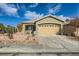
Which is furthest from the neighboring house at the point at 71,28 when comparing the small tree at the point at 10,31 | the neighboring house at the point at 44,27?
the small tree at the point at 10,31

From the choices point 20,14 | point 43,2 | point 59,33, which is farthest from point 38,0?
point 59,33

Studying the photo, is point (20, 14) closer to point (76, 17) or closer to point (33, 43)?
point (33, 43)

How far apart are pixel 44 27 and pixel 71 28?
1.14 ft

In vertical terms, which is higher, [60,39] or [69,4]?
[69,4]

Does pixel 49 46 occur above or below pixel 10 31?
below

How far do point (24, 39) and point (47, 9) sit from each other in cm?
49

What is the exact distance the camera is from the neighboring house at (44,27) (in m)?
3.04

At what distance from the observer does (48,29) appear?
305 centimetres

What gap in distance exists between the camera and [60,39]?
3.04m

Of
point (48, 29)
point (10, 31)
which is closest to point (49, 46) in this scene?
point (48, 29)

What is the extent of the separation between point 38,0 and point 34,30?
0.39 metres

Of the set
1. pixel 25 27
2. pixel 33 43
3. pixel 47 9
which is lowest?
pixel 33 43

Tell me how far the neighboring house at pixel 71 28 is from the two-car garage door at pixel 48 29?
0.10m

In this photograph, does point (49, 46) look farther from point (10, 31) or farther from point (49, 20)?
point (10, 31)
